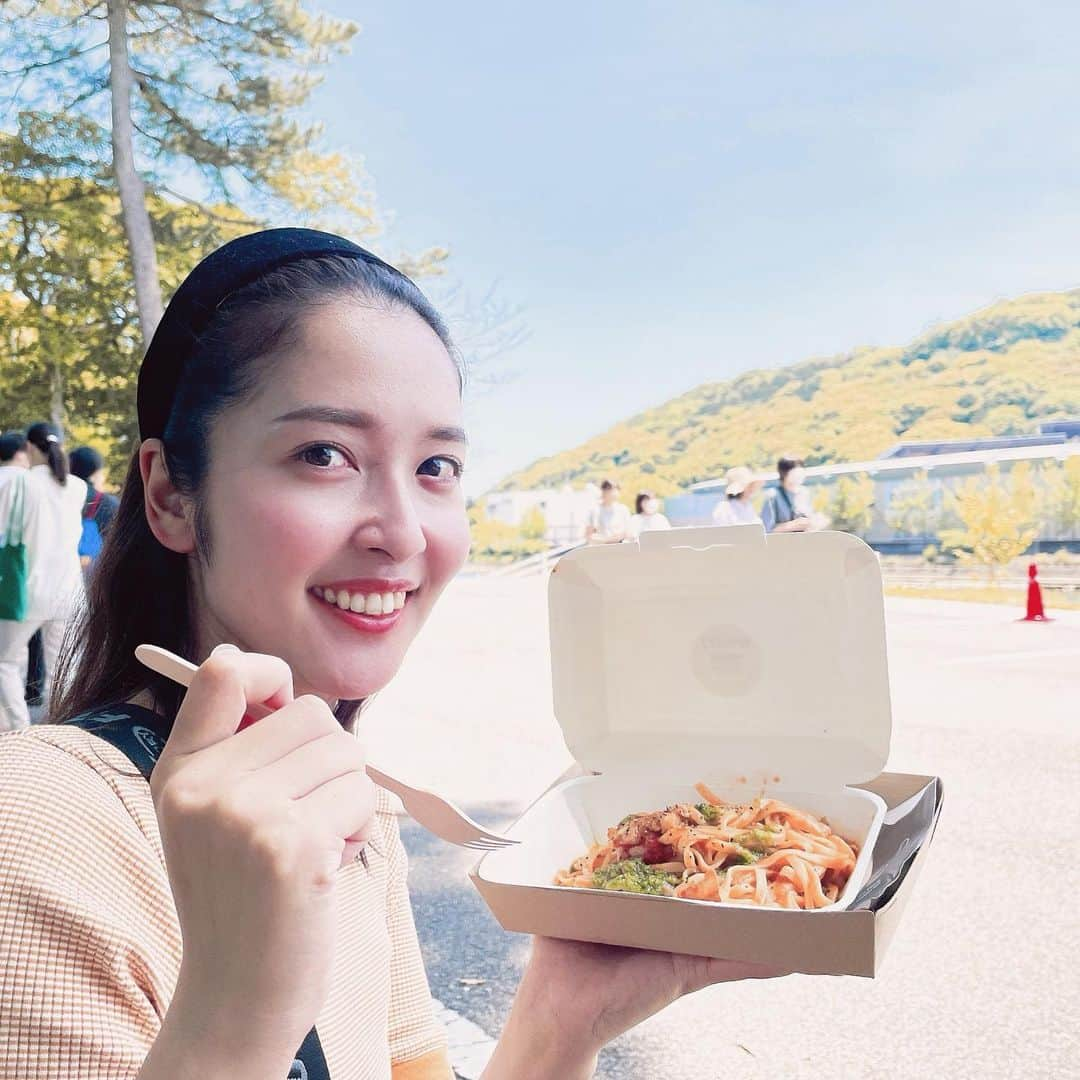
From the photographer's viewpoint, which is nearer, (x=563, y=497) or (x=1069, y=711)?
(x=1069, y=711)

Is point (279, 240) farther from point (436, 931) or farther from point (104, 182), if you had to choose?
point (104, 182)

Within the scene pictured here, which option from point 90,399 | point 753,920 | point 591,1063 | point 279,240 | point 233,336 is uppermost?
point 90,399

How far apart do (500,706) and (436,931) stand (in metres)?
4.20

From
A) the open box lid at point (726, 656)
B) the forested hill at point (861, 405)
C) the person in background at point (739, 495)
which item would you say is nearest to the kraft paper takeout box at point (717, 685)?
the open box lid at point (726, 656)

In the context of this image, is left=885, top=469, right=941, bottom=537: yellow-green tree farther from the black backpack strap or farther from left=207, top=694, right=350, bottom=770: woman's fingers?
left=207, top=694, right=350, bottom=770: woman's fingers

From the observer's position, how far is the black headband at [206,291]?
3.81ft

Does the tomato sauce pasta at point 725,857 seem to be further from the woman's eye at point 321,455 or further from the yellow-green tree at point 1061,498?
the yellow-green tree at point 1061,498

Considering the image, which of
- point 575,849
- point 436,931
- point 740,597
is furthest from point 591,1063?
point 436,931

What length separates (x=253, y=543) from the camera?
108cm

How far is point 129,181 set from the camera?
31.0ft

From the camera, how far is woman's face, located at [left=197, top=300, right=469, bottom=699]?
107 cm

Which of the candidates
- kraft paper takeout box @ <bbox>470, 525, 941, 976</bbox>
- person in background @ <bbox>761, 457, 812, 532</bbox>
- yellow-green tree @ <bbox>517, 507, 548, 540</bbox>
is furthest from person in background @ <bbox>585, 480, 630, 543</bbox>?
yellow-green tree @ <bbox>517, 507, 548, 540</bbox>

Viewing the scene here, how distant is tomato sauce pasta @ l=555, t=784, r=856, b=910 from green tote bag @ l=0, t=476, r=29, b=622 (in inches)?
179

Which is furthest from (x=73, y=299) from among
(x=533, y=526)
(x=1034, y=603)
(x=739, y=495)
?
(x=533, y=526)
